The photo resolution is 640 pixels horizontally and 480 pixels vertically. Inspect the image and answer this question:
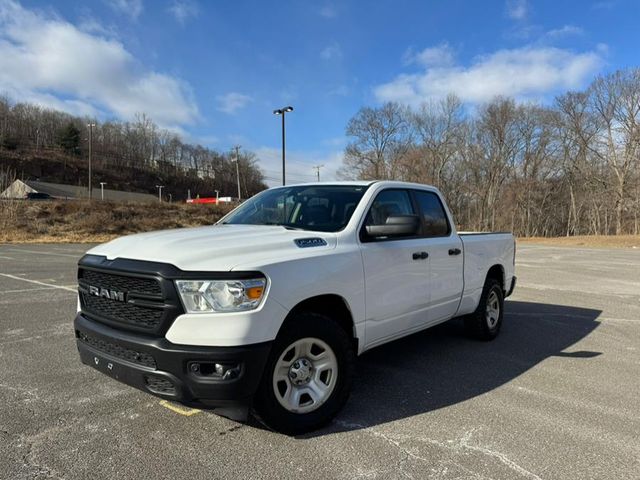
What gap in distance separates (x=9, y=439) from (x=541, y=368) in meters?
4.74

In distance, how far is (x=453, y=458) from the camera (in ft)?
9.84

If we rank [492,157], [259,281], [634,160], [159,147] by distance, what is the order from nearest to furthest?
[259,281] → [634,160] → [492,157] → [159,147]

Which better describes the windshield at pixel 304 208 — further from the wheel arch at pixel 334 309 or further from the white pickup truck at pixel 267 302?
the wheel arch at pixel 334 309

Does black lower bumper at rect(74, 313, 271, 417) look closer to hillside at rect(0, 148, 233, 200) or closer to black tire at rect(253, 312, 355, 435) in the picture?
black tire at rect(253, 312, 355, 435)

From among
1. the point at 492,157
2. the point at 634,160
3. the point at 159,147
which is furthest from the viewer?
the point at 159,147

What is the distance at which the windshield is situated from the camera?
4051 millimetres

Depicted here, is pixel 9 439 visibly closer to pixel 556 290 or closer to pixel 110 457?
pixel 110 457

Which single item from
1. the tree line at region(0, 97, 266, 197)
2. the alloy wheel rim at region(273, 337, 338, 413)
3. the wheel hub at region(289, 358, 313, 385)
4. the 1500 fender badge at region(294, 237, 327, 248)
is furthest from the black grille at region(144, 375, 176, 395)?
the tree line at region(0, 97, 266, 197)

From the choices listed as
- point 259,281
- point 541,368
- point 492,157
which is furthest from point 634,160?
point 259,281

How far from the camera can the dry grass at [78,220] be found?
3186 cm

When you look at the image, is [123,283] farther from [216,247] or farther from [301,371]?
[301,371]

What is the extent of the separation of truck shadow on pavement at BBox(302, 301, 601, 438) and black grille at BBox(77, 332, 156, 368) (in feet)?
4.09

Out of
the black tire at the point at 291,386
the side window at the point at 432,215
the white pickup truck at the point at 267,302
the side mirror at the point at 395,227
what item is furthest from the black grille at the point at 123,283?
the side window at the point at 432,215

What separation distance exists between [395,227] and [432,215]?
1.43 meters
